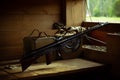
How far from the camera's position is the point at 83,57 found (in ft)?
6.68

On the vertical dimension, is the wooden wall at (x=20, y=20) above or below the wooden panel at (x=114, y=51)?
above

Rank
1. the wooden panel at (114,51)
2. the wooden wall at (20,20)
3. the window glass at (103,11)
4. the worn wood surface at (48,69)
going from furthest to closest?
the window glass at (103,11) → the wooden wall at (20,20) → the wooden panel at (114,51) → the worn wood surface at (48,69)

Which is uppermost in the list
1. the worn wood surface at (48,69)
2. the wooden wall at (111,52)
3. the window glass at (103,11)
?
the window glass at (103,11)

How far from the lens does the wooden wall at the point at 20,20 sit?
1866 mm

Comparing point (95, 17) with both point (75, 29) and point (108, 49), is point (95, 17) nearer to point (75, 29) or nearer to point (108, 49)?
point (75, 29)

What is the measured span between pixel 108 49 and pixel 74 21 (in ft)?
1.60

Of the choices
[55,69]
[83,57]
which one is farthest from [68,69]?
[83,57]

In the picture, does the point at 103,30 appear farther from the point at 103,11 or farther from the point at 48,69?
the point at 48,69

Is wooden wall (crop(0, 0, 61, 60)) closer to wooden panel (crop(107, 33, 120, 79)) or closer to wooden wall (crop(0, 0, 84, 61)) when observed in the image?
wooden wall (crop(0, 0, 84, 61))

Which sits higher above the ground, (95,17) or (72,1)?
(72,1)

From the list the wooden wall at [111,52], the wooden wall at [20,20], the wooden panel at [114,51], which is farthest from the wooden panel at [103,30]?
the wooden wall at [20,20]

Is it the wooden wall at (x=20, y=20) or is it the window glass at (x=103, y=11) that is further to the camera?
the window glass at (x=103, y=11)

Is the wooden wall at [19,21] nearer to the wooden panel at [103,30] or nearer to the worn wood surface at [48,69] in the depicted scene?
the worn wood surface at [48,69]

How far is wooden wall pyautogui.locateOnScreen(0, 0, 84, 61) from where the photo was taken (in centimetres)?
187
